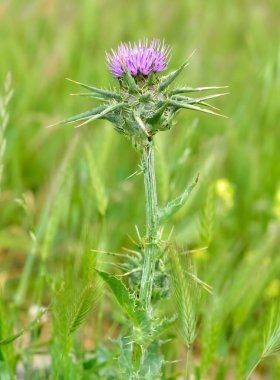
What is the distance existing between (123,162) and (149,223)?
2.47 m

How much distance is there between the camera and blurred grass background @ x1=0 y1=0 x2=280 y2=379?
2.62 metres

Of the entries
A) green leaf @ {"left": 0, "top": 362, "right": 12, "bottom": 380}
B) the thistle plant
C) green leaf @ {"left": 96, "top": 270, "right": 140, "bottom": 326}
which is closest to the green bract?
the thistle plant

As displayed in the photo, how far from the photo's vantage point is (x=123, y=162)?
420cm

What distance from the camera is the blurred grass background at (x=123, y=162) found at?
2615 millimetres

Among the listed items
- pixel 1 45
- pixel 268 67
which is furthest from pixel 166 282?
pixel 1 45

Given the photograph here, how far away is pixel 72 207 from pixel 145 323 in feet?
5.80

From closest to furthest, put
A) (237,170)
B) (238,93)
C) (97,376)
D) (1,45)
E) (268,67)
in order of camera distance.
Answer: (97,376) → (268,67) → (237,170) → (1,45) → (238,93)

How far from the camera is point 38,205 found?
146 inches

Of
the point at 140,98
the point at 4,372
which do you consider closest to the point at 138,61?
the point at 140,98

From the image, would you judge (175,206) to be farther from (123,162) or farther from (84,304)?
(123,162)

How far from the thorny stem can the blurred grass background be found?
178 mm

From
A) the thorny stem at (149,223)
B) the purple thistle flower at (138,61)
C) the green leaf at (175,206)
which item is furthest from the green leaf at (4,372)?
the purple thistle flower at (138,61)

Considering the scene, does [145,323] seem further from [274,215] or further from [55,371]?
[274,215]

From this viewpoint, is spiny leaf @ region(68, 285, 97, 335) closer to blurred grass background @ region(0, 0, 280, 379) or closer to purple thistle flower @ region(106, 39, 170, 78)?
blurred grass background @ region(0, 0, 280, 379)
